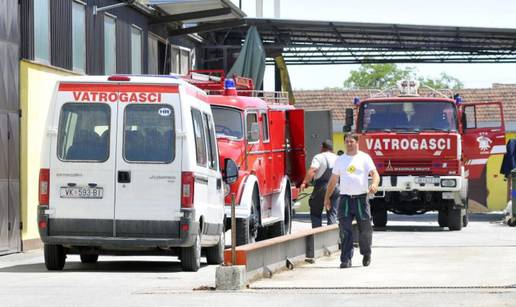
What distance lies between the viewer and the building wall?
78.8ft

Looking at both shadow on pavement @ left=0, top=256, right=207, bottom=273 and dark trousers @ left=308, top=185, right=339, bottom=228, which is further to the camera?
dark trousers @ left=308, top=185, right=339, bottom=228

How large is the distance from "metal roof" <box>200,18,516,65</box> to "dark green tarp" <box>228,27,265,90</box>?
2.44 feet

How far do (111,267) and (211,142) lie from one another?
7.35 feet

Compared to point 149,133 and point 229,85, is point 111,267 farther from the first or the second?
point 229,85

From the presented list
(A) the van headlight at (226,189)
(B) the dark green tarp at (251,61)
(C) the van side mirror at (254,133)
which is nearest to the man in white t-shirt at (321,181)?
(C) the van side mirror at (254,133)

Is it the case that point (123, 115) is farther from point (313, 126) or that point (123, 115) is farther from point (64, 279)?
point (313, 126)

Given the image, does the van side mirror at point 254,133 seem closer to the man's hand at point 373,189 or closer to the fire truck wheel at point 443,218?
the man's hand at point 373,189

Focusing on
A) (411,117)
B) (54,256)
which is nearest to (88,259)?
(54,256)

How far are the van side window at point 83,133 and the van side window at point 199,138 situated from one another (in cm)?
119

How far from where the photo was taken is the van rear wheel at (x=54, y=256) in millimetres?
18031

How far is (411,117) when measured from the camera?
31.1m

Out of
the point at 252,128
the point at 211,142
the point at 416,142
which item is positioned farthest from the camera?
the point at 416,142

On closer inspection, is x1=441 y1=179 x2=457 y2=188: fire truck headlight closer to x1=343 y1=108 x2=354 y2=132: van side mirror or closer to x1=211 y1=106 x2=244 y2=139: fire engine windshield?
x1=343 y1=108 x2=354 y2=132: van side mirror

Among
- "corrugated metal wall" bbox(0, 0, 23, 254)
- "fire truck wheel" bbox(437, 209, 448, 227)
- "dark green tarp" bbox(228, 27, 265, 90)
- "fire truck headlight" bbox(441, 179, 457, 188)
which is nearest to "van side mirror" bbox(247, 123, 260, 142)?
"corrugated metal wall" bbox(0, 0, 23, 254)
